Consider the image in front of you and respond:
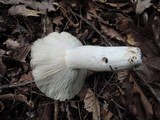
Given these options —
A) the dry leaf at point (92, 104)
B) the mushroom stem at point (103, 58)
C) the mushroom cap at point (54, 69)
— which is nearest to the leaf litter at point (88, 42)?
the dry leaf at point (92, 104)

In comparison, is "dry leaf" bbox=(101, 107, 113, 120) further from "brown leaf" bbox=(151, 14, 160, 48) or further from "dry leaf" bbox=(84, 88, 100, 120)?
"brown leaf" bbox=(151, 14, 160, 48)

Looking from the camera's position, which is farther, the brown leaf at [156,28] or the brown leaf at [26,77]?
the brown leaf at [156,28]

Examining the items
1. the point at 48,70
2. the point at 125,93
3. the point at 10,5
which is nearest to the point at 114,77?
the point at 125,93

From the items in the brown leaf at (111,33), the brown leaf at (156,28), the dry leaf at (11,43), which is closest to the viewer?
the dry leaf at (11,43)

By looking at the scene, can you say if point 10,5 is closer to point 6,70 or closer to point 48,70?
point 6,70

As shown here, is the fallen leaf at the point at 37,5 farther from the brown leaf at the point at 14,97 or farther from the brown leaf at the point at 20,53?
the brown leaf at the point at 14,97

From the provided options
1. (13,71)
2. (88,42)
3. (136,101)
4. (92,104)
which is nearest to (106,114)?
(92,104)
